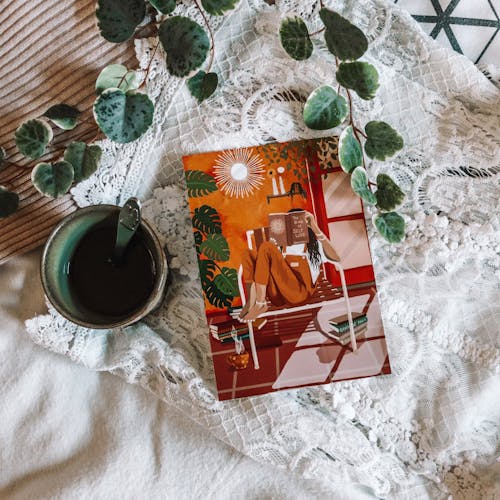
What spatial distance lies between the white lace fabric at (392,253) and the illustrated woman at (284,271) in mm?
71

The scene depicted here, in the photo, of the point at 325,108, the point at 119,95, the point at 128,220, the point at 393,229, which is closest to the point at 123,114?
the point at 119,95

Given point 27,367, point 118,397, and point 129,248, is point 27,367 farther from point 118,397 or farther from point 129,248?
point 129,248

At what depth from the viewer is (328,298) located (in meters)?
0.75

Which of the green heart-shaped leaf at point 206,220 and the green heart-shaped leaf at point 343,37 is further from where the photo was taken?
the green heart-shaped leaf at point 206,220

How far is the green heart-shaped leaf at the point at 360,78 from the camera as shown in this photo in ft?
2.16

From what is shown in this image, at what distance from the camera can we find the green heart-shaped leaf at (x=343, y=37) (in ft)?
2.09

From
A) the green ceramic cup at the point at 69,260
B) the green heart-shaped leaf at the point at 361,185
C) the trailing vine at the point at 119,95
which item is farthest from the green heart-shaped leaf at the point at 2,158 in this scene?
the green heart-shaped leaf at the point at 361,185

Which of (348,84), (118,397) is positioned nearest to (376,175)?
(348,84)

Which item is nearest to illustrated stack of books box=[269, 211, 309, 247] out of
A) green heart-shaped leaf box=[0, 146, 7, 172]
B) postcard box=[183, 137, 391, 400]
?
postcard box=[183, 137, 391, 400]

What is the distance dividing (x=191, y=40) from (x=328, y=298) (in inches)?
14.0

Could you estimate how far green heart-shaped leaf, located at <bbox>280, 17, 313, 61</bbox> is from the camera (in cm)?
67

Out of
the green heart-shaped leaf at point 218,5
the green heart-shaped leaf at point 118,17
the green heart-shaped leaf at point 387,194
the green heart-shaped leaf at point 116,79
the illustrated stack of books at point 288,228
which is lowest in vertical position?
the illustrated stack of books at point 288,228

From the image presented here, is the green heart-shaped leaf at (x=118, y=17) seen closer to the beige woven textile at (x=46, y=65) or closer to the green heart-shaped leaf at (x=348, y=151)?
the beige woven textile at (x=46, y=65)

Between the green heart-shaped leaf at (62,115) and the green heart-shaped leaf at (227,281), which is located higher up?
the green heart-shaped leaf at (62,115)
